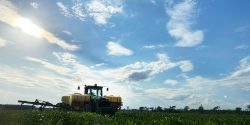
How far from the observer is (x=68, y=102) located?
2931cm

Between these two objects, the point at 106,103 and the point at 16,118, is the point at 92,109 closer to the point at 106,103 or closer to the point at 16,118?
the point at 106,103

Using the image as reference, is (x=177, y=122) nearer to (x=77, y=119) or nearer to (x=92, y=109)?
(x=77, y=119)

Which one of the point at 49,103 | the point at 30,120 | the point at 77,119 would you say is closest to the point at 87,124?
the point at 77,119

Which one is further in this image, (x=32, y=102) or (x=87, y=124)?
(x=32, y=102)

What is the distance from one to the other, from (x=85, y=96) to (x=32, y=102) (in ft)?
20.2

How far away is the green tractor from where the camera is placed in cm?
2585

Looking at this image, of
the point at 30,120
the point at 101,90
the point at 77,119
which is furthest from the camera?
the point at 101,90

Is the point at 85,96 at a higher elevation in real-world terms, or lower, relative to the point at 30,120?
higher

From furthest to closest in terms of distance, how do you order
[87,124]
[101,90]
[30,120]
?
[101,90] < [30,120] < [87,124]

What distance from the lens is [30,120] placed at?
19.7 meters

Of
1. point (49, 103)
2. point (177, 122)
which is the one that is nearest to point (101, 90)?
point (49, 103)

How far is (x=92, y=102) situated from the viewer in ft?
89.7

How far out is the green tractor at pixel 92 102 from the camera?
25847mm

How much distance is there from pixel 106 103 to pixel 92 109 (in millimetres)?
1145
